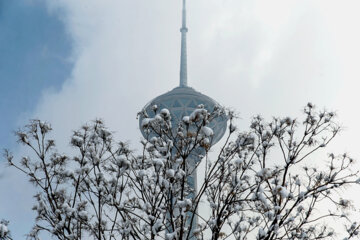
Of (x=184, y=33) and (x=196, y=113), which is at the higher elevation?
(x=184, y=33)

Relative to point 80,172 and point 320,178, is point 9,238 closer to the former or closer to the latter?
point 80,172

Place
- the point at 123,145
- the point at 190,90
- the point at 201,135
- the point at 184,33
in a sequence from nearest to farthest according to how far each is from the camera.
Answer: the point at 201,135
the point at 123,145
the point at 190,90
the point at 184,33

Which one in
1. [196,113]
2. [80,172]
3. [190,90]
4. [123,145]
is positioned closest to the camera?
[196,113]

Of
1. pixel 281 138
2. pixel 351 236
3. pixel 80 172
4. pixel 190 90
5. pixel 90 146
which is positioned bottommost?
pixel 351 236

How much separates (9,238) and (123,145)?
2.59m

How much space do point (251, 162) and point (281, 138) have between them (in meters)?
0.82

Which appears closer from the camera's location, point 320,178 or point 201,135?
point 201,135

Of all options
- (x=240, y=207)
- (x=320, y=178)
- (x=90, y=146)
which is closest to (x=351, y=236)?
(x=320, y=178)

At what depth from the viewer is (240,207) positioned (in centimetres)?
713

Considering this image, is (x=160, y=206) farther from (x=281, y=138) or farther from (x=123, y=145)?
(x=281, y=138)

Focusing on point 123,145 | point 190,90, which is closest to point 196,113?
point 123,145

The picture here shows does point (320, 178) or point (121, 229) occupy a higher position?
Answer: point (320, 178)

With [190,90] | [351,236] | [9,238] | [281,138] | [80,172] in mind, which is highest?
[190,90]

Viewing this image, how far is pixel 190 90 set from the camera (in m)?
59.7
